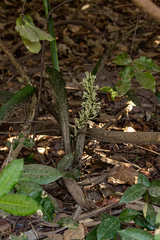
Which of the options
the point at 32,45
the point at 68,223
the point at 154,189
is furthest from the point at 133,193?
the point at 32,45

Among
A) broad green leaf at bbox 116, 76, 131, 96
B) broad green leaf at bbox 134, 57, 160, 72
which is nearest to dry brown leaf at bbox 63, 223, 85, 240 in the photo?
broad green leaf at bbox 116, 76, 131, 96

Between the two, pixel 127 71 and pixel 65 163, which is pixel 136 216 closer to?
pixel 65 163

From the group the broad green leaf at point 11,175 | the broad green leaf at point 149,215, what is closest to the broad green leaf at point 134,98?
the broad green leaf at point 149,215

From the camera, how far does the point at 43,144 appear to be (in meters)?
1.46

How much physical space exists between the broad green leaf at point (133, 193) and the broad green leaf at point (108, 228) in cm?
9

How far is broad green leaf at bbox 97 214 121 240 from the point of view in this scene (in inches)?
29.1

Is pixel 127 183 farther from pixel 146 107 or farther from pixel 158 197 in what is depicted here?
pixel 146 107

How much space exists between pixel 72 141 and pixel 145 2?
86 centimetres

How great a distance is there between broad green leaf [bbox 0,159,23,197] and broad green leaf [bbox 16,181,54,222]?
0.18 m

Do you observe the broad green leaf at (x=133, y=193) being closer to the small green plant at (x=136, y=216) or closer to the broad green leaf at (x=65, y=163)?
the small green plant at (x=136, y=216)

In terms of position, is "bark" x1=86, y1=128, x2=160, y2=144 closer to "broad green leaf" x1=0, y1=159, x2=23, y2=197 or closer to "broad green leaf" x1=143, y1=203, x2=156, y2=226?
"broad green leaf" x1=143, y1=203, x2=156, y2=226

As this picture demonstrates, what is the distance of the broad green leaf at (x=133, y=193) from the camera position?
740 mm

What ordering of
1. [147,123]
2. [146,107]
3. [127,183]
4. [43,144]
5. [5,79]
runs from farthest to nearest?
[5,79] → [146,107] → [147,123] → [43,144] → [127,183]

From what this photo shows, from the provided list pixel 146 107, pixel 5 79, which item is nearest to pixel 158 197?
pixel 146 107
